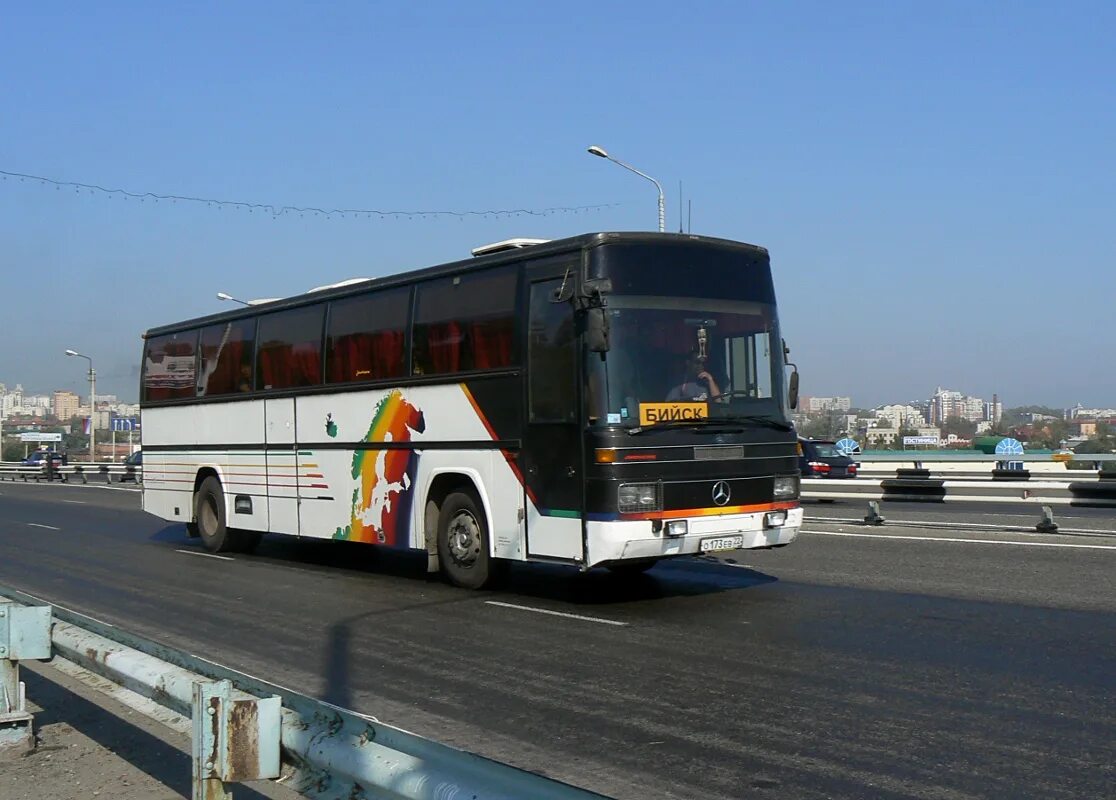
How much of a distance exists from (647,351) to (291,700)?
7289 mm

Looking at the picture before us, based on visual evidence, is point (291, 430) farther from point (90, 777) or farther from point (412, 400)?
point (90, 777)

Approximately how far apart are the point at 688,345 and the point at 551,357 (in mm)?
1295

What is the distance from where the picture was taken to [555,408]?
11.0 metres

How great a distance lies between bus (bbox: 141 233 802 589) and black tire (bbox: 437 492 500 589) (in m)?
0.02

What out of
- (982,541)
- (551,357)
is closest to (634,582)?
(551,357)

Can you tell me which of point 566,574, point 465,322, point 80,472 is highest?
point 465,322

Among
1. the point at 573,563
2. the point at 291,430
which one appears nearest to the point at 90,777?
the point at 573,563

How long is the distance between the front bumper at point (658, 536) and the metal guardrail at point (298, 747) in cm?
569

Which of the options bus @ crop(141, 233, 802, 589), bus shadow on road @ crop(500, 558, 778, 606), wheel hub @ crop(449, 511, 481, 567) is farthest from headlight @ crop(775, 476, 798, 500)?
wheel hub @ crop(449, 511, 481, 567)

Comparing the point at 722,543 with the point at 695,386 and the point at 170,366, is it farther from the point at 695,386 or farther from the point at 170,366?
the point at 170,366

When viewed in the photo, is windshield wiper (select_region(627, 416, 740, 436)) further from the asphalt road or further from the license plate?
the asphalt road

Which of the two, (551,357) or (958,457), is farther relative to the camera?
(958,457)

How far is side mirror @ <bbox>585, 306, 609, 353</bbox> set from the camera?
34.2 feet

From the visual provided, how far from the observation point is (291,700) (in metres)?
3.86
